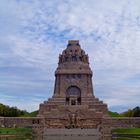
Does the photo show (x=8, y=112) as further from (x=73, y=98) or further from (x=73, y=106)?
(x=73, y=106)

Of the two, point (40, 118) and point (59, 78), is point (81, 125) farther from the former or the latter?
point (59, 78)

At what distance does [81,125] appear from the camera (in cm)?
7012

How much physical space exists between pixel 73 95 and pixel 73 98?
72cm

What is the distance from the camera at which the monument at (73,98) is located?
71.1 metres

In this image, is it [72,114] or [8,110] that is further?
[8,110]

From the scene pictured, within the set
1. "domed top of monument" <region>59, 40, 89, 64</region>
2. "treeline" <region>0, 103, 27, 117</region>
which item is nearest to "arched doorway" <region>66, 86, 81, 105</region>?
"domed top of monument" <region>59, 40, 89, 64</region>

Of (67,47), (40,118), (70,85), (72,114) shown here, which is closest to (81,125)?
(72,114)

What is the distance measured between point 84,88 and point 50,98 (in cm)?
727

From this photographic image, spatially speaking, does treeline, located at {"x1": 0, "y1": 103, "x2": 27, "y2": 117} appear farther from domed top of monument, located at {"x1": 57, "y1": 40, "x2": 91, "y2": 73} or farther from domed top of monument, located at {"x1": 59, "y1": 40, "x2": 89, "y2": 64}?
domed top of monument, located at {"x1": 59, "y1": 40, "x2": 89, "y2": 64}

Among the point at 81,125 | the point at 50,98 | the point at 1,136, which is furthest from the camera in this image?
the point at 50,98

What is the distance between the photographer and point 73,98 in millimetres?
79375

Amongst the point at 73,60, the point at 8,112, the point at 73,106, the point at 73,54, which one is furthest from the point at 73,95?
the point at 8,112

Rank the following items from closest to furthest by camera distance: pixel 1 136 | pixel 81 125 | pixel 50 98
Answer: pixel 1 136, pixel 81 125, pixel 50 98

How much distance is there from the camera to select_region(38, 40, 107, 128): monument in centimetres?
7106
